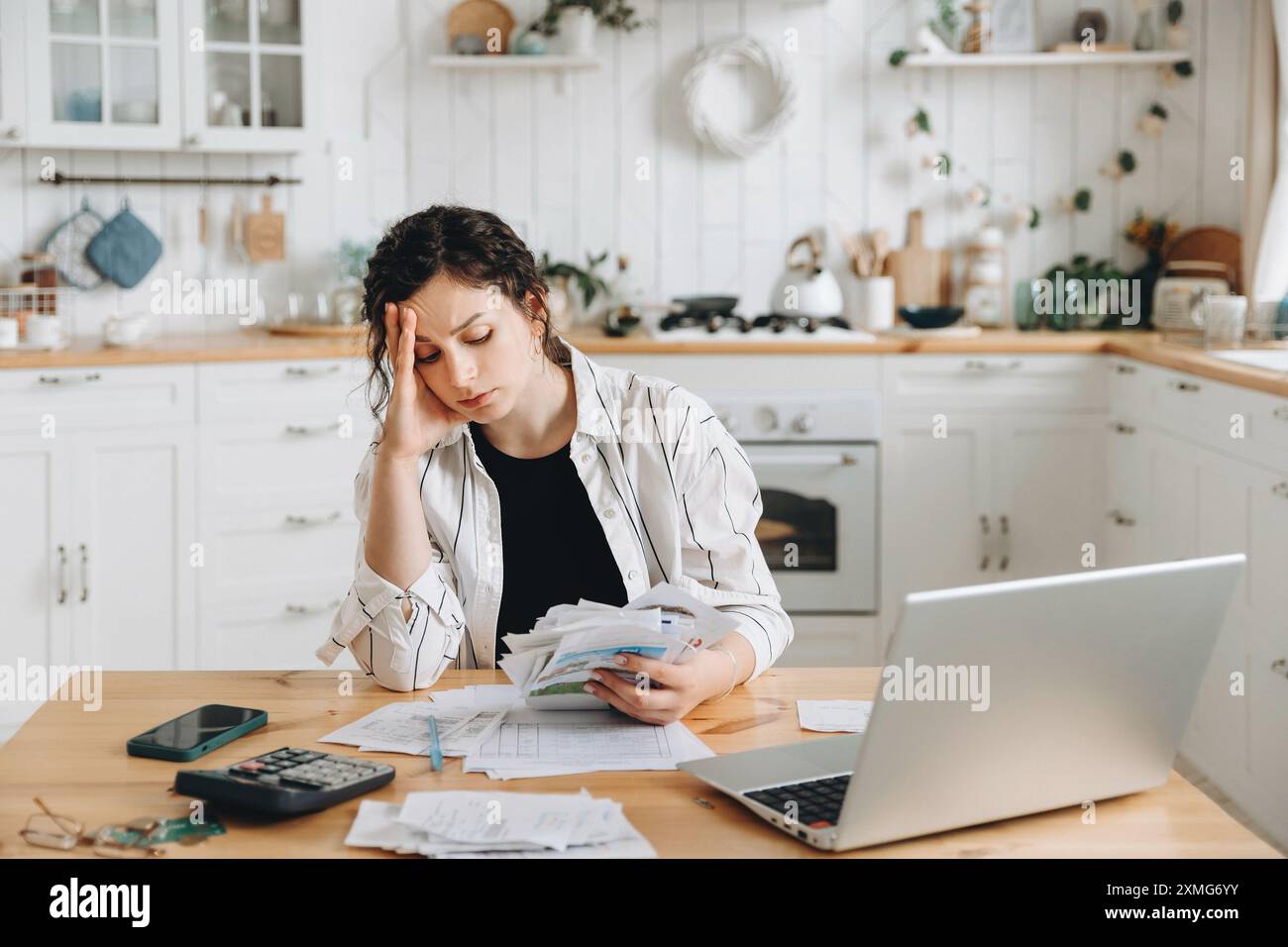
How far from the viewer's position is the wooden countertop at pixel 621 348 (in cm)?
346

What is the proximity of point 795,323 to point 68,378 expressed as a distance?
1.92 m

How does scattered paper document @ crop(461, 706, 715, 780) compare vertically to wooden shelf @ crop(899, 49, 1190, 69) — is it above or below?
below

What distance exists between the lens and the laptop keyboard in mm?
1146

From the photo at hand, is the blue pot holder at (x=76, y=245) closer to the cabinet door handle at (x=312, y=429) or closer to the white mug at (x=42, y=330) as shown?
the white mug at (x=42, y=330)

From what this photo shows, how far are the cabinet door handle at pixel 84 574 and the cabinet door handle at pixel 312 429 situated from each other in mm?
578

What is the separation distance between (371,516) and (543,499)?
0.96ft

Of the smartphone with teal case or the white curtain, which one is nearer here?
the smartphone with teal case

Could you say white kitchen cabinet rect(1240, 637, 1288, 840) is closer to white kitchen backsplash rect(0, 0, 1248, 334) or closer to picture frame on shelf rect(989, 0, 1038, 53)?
white kitchen backsplash rect(0, 0, 1248, 334)

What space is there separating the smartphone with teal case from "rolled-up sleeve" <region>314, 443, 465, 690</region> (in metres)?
0.18

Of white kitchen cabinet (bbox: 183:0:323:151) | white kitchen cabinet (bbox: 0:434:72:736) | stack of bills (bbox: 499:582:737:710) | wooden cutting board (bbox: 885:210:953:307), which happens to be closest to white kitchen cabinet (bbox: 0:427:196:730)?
white kitchen cabinet (bbox: 0:434:72:736)

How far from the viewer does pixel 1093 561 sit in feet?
12.9
